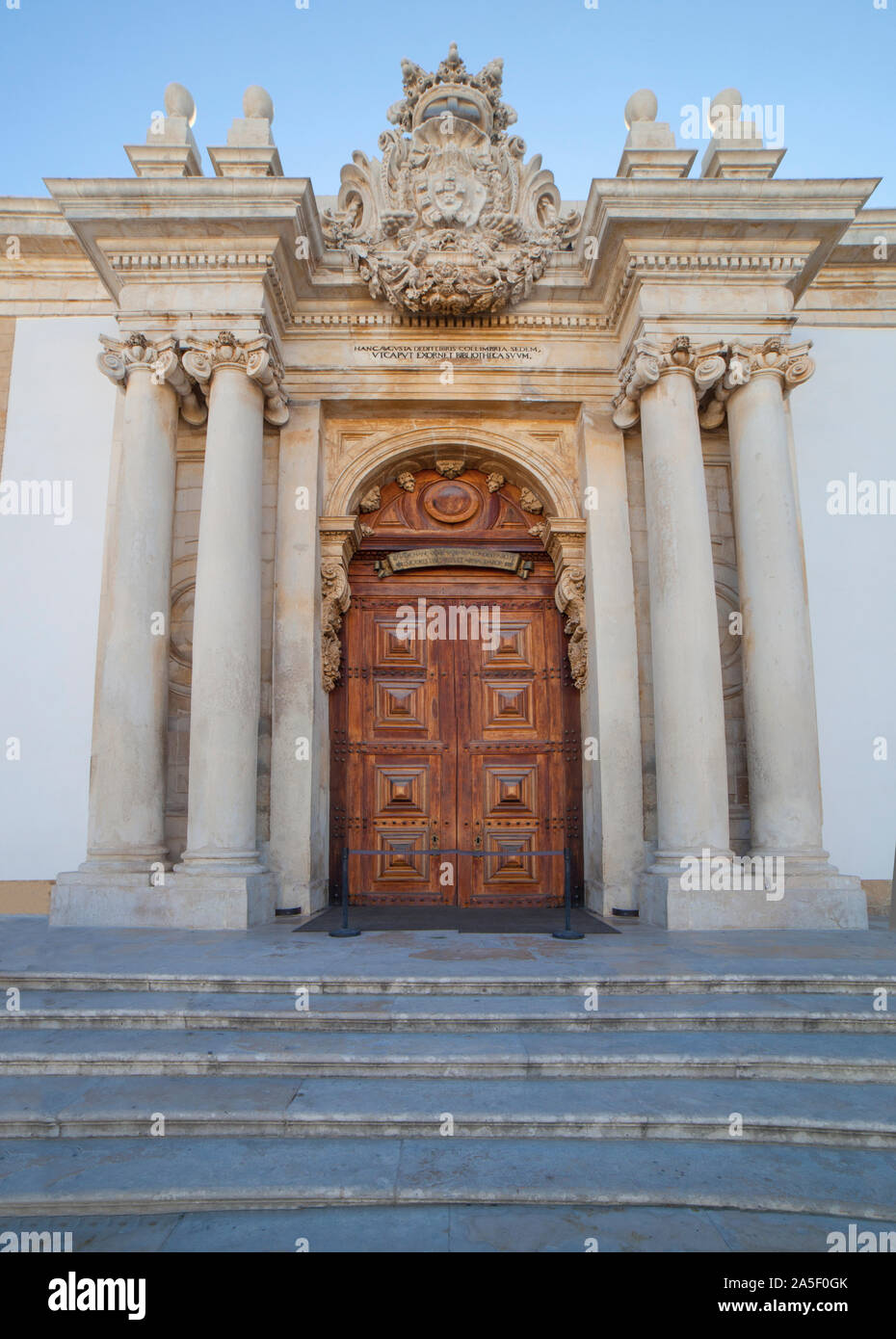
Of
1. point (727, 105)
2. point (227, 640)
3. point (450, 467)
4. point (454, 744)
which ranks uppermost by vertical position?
point (727, 105)

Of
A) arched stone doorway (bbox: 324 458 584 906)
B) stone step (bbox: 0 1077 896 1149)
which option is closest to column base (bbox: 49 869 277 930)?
arched stone doorway (bbox: 324 458 584 906)

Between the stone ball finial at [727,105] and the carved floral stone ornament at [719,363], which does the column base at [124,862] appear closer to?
the carved floral stone ornament at [719,363]

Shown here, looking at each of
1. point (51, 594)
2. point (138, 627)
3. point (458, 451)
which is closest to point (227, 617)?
point (138, 627)

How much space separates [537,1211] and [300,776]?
5845mm

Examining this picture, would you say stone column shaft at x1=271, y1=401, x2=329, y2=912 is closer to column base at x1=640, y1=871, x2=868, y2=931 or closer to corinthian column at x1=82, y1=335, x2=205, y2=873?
corinthian column at x1=82, y1=335, x2=205, y2=873

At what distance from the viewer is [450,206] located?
29.7 feet

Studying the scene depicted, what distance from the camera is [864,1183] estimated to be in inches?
130

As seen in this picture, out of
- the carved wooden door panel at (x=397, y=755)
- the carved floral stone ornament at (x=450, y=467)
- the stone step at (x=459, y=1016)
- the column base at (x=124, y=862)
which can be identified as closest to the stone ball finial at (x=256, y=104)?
the carved floral stone ornament at (x=450, y=467)

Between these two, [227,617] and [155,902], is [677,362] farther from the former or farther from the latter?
[155,902]

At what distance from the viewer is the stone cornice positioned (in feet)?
27.1

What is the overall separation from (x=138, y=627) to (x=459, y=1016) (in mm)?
4935

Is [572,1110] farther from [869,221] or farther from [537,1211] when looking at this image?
[869,221]

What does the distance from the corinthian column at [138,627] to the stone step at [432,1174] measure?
419 centimetres
